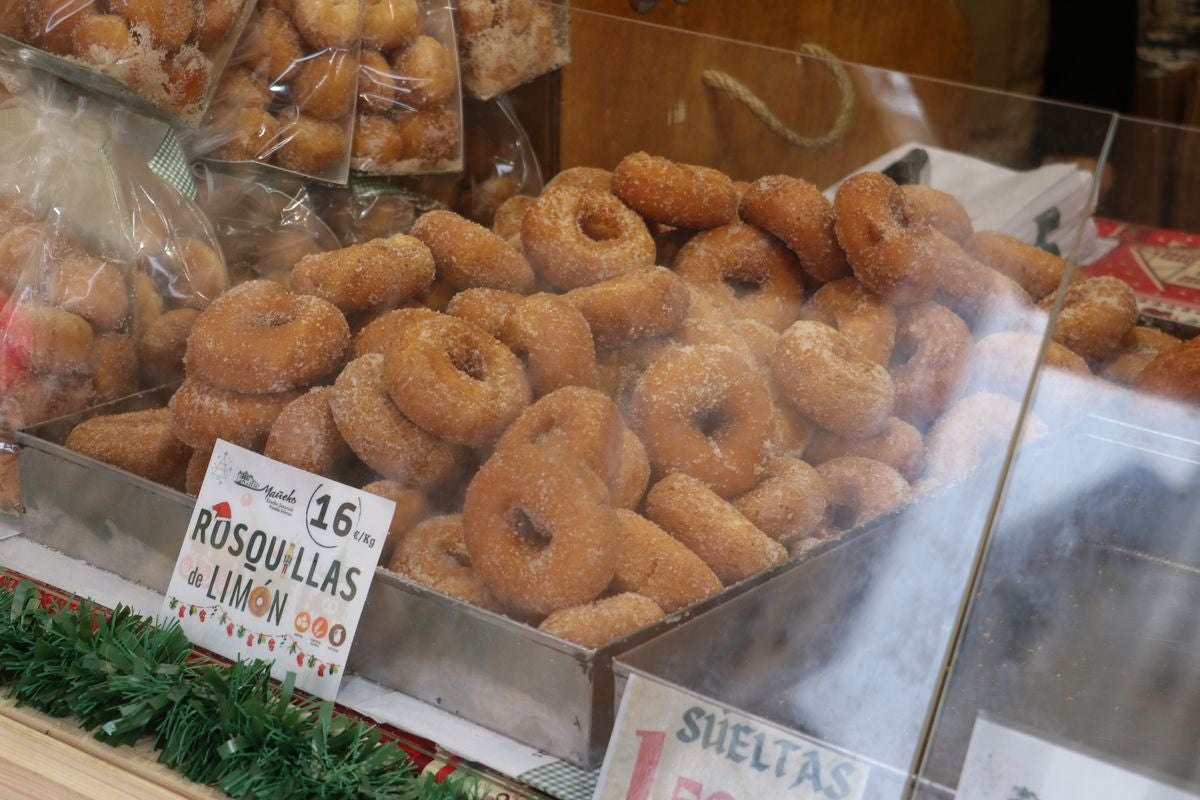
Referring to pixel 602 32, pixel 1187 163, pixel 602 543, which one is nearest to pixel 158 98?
pixel 602 32

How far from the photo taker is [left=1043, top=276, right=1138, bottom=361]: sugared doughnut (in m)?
1.50

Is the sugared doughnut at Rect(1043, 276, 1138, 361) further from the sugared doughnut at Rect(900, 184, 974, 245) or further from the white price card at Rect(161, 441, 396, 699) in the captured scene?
the white price card at Rect(161, 441, 396, 699)

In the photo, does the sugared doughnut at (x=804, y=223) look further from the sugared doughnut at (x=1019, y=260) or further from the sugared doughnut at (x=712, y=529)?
the sugared doughnut at (x=712, y=529)

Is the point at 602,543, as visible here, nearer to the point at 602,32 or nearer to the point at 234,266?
the point at 234,266

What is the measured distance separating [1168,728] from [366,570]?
2.30 feet

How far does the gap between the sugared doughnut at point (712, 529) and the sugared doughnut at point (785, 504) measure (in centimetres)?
2

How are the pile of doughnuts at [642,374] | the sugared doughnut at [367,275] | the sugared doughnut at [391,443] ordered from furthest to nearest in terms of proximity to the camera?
1. the sugared doughnut at [367,275]
2. the sugared doughnut at [391,443]
3. the pile of doughnuts at [642,374]

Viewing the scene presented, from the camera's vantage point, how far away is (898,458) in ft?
4.19

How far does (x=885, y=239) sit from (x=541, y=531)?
59 centimetres

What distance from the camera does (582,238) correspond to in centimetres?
148

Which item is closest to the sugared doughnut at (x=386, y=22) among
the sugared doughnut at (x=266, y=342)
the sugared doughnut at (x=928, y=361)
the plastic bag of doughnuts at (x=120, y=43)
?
the plastic bag of doughnuts at (x=120, y=43)

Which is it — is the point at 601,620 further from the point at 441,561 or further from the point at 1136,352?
the point at 1136,352

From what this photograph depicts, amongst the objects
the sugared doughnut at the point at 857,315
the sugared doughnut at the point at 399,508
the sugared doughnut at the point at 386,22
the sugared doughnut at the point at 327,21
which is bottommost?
the sugared doughnut at the point at 399,508

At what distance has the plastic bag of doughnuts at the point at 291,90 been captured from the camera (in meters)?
1.74
